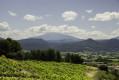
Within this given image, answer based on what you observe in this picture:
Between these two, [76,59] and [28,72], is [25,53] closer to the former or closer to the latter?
[76,59]

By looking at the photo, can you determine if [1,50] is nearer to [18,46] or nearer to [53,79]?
[18,46]

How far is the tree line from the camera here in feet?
201

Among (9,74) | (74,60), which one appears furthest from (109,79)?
(74,60)

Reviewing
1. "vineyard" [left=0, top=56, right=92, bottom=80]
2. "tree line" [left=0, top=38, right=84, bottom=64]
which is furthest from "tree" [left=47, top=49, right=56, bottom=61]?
"vineyard" [left=0, top=56, right=92, bottom=80]

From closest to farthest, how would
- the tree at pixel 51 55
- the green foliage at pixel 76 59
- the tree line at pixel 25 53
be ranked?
the tree line at pixel 25 53 < the tree at pixel 51 55 < the green foliage at pixel 76 59

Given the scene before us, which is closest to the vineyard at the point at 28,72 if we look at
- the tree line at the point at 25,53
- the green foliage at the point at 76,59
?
the tree line at the point at 25,53

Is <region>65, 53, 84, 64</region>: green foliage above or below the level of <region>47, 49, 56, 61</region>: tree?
below

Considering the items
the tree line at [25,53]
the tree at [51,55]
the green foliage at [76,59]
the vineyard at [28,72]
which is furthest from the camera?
the green foliage at [76,59]

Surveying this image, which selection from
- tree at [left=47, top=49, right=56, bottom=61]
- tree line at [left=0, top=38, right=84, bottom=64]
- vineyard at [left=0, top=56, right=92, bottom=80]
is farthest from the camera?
tree at [left=47, top=49, right=56, bottom=61]

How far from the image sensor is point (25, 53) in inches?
2832

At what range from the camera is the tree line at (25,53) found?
61406 millimetres

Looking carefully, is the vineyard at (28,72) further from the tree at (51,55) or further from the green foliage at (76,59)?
the green foliage at (76,59)

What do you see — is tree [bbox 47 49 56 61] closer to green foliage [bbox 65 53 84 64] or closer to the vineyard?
green foliage [bbox 65 53 84 64]

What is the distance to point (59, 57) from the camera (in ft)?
282
